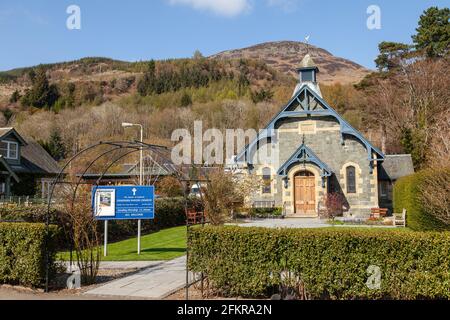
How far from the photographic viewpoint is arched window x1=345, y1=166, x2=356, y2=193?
2950 centimetres

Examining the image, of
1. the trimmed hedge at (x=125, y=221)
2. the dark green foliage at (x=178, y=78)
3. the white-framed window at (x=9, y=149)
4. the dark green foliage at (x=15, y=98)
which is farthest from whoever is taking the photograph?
the dark green foliage at (x=178, y=78)

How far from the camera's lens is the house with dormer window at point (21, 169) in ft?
109

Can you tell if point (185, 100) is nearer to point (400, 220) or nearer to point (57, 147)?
point (57, 147)

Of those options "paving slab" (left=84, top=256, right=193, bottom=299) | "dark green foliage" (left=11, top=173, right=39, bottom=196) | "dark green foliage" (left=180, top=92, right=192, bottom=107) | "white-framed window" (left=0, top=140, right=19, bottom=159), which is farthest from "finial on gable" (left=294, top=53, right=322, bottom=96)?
"dark green foliage" (left=180, top=92, right=192, bottom=107)

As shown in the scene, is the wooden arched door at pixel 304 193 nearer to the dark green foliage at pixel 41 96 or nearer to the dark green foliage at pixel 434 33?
the dark green foliage at pixel 434 33

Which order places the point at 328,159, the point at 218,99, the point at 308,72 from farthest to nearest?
1. the point at 218,99
2. the point at 308,72
3. the point at 328,159

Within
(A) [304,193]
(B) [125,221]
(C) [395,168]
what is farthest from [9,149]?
(C) [395,168]

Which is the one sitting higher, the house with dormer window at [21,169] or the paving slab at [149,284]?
the house with dormer window at [21,169]

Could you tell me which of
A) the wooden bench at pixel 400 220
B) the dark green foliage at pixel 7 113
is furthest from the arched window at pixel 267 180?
the dark green foliage at pixel 7 113

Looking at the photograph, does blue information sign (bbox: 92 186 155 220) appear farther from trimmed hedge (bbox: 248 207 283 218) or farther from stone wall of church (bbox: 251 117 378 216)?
stone wall of church (bbox: 251 117 378 216)

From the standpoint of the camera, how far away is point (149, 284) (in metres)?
10.2

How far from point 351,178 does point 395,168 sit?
638 cm

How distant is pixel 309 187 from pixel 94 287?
71.3ft

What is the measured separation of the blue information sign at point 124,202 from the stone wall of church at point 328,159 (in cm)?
1719
